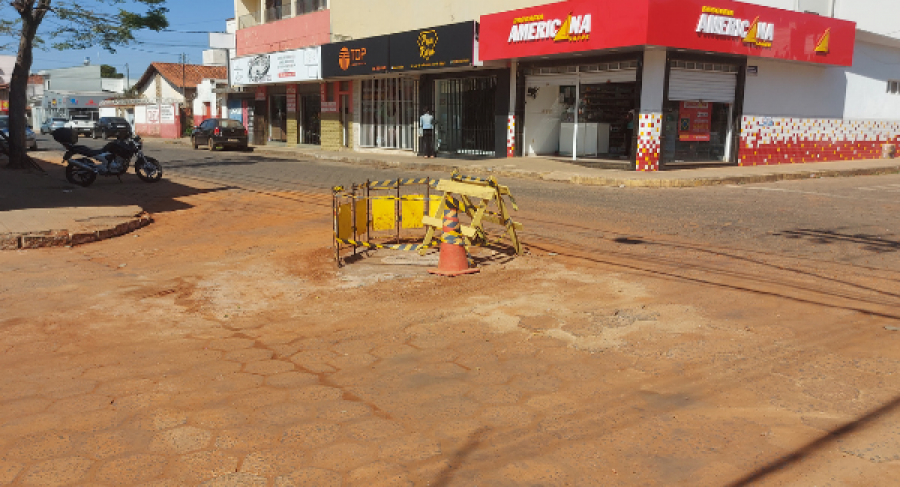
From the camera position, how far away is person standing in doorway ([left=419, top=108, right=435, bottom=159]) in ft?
82.7

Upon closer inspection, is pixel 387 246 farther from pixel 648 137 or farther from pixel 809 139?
pixel 809 139

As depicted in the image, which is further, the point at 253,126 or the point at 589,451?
the point at 253,126

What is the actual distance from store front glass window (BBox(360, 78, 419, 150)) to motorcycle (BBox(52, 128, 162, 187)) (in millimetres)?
13029

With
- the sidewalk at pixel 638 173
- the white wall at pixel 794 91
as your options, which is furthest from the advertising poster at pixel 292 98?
the white wall at pixel 794 91

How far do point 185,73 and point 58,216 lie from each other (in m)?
52.5

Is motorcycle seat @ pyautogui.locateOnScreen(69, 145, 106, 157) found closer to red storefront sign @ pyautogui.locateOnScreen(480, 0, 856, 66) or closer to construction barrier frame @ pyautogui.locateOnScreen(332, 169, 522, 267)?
construction barrier frame @ pyautogui.locateOnScreen(332, 169, 522, 267)

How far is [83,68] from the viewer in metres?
82.9

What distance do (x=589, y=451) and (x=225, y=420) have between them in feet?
6.43

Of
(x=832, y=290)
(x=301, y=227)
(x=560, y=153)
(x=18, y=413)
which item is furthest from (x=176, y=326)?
(x=560, y=153)

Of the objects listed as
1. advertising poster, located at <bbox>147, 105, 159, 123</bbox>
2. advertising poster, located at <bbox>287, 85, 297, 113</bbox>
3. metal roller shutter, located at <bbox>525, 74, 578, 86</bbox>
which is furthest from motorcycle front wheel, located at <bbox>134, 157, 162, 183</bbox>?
advertising poster, located at <bbox>147, 105, 159, 123</bbox>

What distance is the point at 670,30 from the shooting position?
17.5 m

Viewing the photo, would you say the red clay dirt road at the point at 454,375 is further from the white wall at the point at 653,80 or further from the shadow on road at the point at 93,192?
the white wall at the point at 653,80

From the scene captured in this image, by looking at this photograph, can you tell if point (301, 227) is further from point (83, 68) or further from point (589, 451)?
point (83, 68)

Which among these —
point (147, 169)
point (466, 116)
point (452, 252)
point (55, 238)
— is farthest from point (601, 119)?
point (55, 238)
